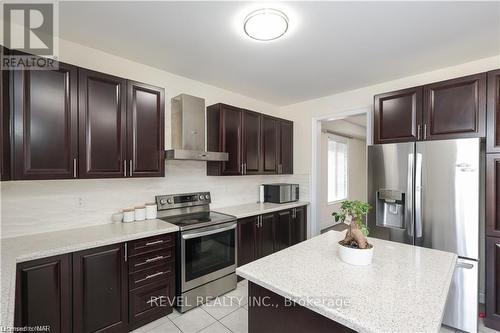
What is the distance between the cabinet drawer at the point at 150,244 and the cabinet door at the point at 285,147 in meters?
2.16

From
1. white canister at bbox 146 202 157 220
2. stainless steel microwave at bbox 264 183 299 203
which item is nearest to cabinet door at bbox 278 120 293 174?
stainless steel microwave at bbox 264 183 299 203

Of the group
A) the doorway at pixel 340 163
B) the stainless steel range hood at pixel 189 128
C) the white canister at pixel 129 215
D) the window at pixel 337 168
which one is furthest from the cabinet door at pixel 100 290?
the window at pixel 337 168

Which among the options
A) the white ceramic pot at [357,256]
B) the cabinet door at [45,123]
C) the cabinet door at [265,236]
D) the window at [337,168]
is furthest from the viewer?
the window at [337,168]

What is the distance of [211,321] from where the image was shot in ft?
7.02

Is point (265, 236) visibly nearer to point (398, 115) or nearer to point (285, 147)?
point (285, 147)

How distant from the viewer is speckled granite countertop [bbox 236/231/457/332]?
880mm

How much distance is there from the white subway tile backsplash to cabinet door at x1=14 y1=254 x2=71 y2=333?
0.57 meters

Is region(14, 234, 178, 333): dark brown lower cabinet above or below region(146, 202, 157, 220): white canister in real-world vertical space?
below

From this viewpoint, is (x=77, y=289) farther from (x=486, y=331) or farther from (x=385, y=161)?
(x=486, y=331)

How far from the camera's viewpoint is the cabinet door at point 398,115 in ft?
7.87

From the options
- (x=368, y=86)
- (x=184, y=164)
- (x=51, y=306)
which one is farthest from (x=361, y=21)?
(x=51, y=306)

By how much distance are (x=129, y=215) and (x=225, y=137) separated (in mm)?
1444

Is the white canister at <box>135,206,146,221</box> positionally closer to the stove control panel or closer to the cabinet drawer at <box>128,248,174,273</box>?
the stove control panel

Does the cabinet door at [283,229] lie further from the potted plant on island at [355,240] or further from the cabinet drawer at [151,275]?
the potted plant on island at [355,240]
